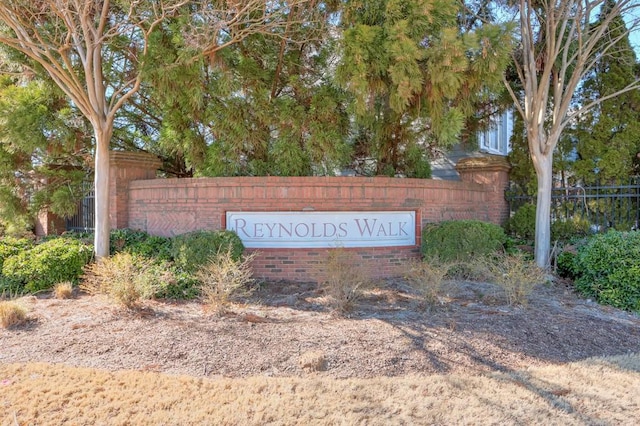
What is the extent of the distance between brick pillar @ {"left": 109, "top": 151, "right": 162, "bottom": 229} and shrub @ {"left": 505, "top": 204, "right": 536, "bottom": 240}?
7738 mm

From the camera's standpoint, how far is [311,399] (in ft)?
10.5

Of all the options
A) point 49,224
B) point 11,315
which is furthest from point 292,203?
point 49,224

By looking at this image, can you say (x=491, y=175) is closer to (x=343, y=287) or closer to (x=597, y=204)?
(x=597, y=204)

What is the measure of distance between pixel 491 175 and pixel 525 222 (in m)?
1.21

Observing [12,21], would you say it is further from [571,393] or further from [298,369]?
[571,393]

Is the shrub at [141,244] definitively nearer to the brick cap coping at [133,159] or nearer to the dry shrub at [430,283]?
the brick cap coping at [133,159]

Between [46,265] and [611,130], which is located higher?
[611,130]

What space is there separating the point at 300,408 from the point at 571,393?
2.11 m

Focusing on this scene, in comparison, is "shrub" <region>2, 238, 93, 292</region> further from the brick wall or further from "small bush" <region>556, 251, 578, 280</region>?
"small bush" <region>556, 251, 578, 280</region>

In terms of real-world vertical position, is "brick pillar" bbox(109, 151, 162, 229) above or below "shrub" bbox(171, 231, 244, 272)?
above

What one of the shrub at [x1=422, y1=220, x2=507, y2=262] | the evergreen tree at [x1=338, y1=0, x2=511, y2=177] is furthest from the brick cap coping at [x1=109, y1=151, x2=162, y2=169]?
the shrub at [x1=422, y1=220, x2=507, y2=262]

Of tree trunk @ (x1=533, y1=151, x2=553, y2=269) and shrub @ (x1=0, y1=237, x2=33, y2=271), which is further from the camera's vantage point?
tree trunk @ (x1=533, y1=151, x2=553, y2=269)

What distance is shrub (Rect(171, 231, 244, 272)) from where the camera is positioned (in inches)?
253

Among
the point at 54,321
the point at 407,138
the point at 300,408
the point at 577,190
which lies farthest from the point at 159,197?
the point at 577,190
